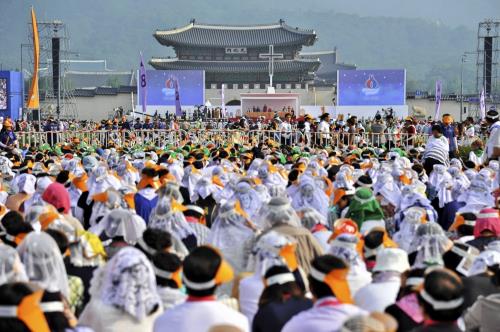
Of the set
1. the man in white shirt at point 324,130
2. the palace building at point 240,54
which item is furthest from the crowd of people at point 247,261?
the palace building at point 240,54

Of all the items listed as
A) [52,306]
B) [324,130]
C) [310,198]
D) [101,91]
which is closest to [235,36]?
[101,91]

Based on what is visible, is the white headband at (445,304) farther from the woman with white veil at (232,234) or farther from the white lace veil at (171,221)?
the white lace veil at (171,221)

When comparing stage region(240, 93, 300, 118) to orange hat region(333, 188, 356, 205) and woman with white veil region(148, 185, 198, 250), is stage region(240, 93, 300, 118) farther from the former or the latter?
woman with white veil region(148, 185, 198, 250)

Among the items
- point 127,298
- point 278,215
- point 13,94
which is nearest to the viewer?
point 127,298

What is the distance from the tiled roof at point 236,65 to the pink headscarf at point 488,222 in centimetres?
6072

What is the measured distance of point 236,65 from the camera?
68.6 meters

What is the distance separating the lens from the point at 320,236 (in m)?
7.40

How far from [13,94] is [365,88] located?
1942 centimetres

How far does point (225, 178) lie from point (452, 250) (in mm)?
6110

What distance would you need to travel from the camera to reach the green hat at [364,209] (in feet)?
27.9

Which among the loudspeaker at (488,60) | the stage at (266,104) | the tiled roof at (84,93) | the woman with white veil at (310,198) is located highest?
the loudspeaker at (488,60)

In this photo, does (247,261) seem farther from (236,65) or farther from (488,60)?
(236,65)

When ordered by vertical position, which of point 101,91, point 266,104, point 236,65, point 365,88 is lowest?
point 266,104

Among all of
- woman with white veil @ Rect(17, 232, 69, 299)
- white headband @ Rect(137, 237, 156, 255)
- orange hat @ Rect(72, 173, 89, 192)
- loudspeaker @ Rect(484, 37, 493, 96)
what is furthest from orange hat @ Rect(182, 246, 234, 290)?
loudspeaker @ Rect(484, 37, 493, 96)
